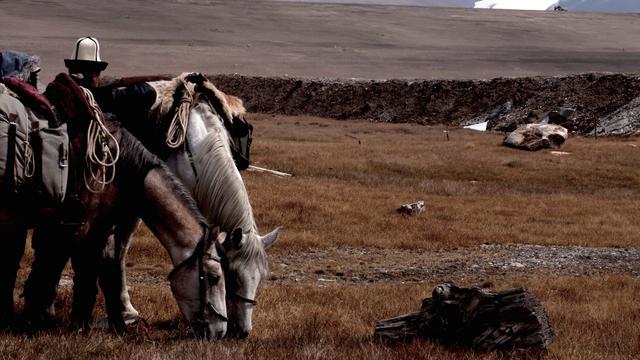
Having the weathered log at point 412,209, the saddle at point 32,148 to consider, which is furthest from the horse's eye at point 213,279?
the weathered log at point 412,209

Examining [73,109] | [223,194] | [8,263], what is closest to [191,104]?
[223,194]

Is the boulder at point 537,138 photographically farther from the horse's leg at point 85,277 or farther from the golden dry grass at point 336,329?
the horse's leg at point 85,277

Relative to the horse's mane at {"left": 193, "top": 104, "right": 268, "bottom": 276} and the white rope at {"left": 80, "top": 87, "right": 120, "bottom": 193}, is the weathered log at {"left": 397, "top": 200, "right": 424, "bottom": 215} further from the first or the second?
the white rope at {"left": 80, "top": 87, "right": 120, "bottom": 193}

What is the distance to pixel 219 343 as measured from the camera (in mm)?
5828

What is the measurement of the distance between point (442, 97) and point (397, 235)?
46804 mm

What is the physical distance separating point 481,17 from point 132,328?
5984 inches

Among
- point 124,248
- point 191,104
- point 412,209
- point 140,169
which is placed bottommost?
point 412,209

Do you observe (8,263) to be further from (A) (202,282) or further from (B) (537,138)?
(B) (537,138)

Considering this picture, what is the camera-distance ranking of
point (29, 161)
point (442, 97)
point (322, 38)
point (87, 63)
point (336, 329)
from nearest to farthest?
point (29, 161), point (87, 63), point (336, 329), point (442, 97), point (322, 38)

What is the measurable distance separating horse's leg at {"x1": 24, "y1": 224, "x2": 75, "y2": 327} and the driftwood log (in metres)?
2.93

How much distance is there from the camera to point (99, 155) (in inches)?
257

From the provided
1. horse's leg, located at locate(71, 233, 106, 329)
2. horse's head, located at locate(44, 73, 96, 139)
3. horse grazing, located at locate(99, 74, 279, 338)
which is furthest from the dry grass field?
horse's head, located at locate(44, 73, 96, 139)

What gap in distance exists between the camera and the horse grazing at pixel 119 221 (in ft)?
20.5

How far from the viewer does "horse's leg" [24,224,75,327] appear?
6488 millimetres
